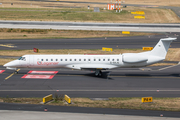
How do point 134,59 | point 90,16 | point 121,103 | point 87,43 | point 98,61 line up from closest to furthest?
point 121,103 < point 134,59 < point 98,61 < point 87,43 < point 90,16

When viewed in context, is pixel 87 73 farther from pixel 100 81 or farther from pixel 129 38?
pixel 129 38

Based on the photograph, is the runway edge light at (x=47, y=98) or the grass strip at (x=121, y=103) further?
the runway edge light at (x=47, y=98)

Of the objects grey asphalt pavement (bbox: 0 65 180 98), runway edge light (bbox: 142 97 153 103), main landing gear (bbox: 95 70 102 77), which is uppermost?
main landing gear (bbox: 95 70 102 77)

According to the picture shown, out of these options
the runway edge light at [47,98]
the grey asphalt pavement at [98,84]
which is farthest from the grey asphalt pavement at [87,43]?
the runway edge light at [47,98]

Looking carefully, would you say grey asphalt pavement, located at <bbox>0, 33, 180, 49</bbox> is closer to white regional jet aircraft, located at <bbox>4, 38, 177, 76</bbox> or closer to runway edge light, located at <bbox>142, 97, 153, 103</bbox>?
white regional jet aircraft, located at <bbox>4, 38, 177, 76</bbox>

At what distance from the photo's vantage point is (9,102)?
2823 cm

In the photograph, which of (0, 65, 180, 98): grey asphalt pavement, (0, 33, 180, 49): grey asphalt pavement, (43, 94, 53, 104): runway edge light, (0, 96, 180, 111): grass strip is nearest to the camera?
(0, 96, 180, 111): grass strip

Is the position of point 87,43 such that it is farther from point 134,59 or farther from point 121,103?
point 121,103

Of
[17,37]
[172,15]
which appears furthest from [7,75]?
[172,15]

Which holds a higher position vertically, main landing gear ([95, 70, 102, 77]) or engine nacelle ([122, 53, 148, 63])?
engine nacelle ([122, 53, 148, 63])

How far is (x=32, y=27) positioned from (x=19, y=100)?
171 ft

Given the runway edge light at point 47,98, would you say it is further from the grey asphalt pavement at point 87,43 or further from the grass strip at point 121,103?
the grey asphalt pavement at point 87,43

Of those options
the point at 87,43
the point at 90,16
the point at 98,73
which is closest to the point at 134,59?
the point at 98,73

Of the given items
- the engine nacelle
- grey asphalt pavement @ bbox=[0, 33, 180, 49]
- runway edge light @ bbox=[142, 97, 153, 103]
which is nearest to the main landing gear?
the engine nacelle
